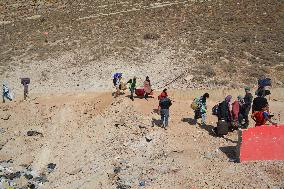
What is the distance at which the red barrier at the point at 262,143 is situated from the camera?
1484 cm

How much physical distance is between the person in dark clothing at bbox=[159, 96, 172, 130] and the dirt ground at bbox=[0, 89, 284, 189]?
35cm

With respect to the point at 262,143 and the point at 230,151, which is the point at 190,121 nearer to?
the point at 230,151

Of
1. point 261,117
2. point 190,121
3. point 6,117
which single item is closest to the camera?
point 261,117

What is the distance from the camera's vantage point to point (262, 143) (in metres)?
14.9

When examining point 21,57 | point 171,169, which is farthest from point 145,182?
point 21,57

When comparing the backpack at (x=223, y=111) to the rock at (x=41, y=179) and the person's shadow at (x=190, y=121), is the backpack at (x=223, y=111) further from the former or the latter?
the rock at (x=41, y=179)

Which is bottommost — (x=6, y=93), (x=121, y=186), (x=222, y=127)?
(x=121, y=186)

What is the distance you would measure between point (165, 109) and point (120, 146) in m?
2.19

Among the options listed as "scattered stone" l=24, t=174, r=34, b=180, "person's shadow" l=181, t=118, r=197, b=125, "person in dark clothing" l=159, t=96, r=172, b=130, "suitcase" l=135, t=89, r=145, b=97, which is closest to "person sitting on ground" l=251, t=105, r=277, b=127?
"person's shadow" l=181, t=118, r=197, b=125

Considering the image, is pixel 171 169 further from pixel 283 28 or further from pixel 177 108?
pixel 283 28

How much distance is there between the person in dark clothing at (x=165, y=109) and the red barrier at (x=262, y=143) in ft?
10.6

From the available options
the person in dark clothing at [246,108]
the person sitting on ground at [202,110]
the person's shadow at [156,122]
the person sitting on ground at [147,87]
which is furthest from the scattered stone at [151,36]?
the person in dark clothing at [246,108]

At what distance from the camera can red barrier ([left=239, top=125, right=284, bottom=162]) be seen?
14.8 m

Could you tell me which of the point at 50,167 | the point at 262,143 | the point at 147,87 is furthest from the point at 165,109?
the point at 50,167
